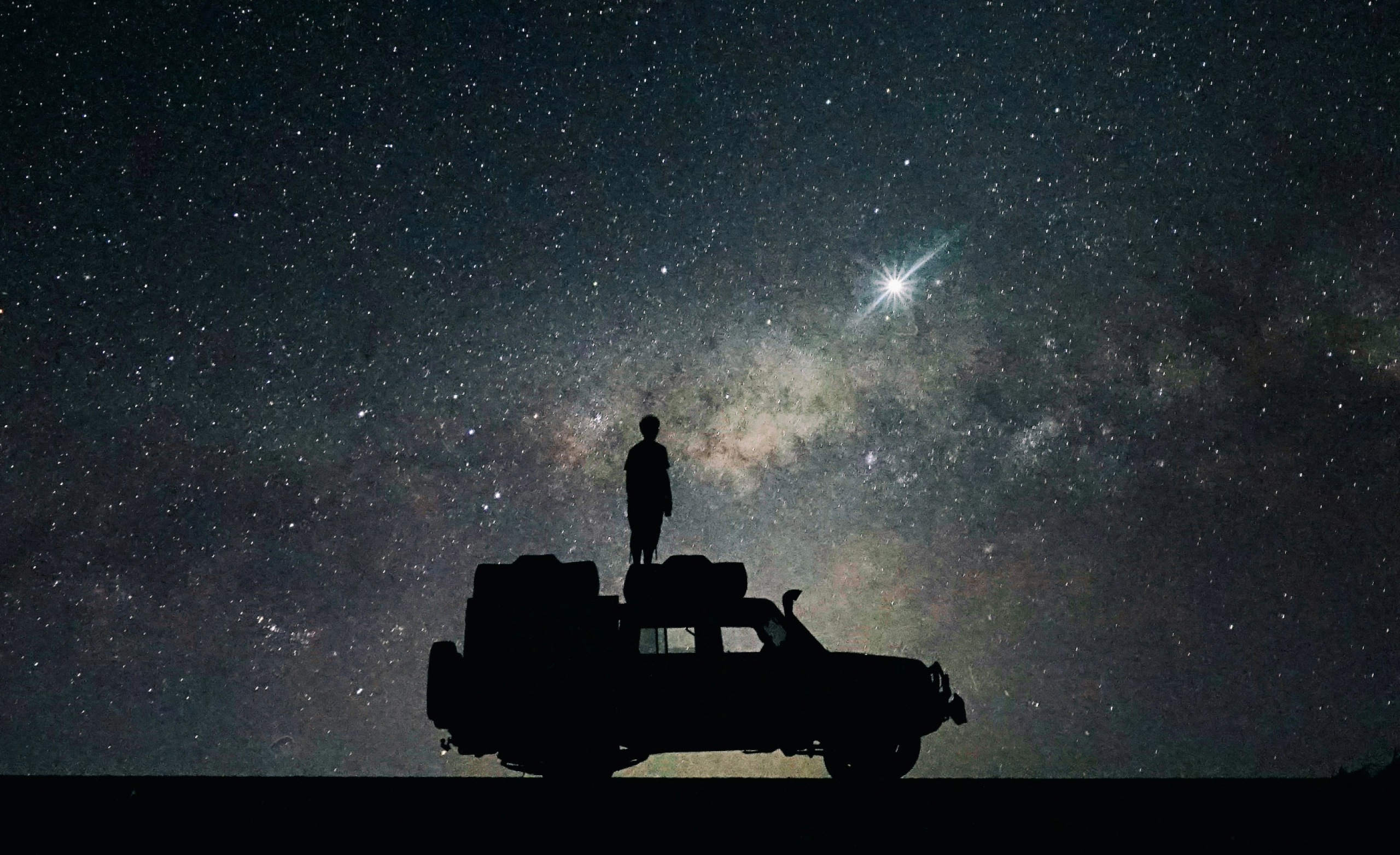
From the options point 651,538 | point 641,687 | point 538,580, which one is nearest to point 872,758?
point 641,687

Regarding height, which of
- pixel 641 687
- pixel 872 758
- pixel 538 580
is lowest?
pixel 872 758

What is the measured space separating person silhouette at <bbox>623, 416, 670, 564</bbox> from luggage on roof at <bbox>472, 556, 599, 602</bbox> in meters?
2.54

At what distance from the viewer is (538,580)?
688 cm

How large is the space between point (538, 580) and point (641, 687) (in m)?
1.04

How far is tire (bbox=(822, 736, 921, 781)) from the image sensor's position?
22.9 feet

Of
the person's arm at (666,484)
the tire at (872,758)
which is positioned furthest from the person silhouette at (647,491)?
the tire at (872,758)

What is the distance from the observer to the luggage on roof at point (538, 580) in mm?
6820

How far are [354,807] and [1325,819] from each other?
4647 mm

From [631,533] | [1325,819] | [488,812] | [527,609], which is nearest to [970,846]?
[1325,819]

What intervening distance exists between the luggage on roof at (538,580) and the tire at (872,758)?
211 cm

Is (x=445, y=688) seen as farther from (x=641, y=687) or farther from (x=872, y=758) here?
(x=872, y=758)

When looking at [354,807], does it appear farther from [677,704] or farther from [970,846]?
[970,846]

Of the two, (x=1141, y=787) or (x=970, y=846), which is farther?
(x=1141, y=787)

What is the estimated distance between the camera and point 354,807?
187 inches
